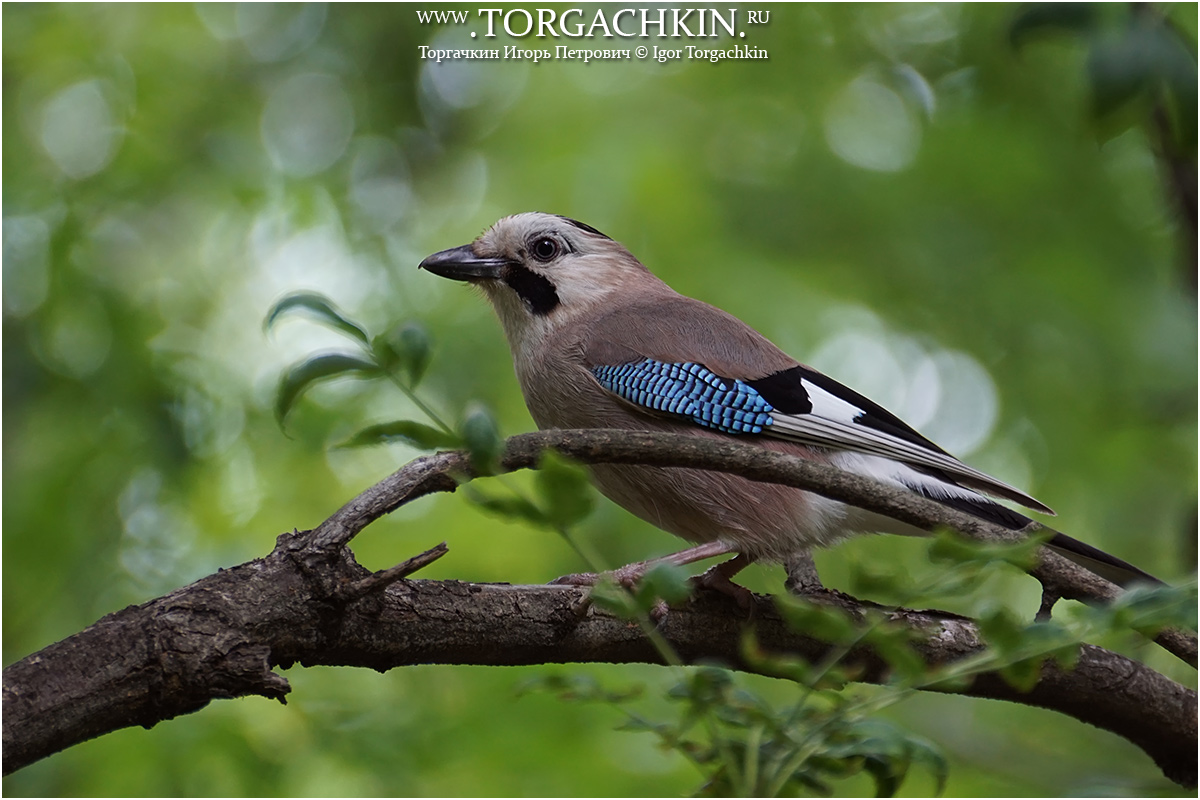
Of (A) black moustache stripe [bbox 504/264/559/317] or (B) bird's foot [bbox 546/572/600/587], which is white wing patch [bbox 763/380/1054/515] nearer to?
(B) bird's foot [bbox 546/572/600/587]

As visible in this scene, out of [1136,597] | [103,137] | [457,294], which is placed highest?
[103,137]

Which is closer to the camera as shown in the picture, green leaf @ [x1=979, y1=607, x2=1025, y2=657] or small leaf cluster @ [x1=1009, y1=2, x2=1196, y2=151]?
green leaf @ [x1=979, y1=607, x2=1025, y2=657]

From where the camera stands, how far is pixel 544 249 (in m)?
3.73

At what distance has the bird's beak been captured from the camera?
11.5 feet

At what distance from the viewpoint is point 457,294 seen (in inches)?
199

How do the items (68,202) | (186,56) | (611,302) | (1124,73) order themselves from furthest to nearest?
(186,56) < (68,202) < (611,302) < (1124,73)

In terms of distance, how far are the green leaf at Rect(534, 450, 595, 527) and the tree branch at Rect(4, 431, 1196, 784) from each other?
0.38 meters

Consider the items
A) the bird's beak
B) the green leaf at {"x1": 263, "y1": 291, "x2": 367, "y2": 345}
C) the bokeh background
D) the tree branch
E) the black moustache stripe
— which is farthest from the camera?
the bokeh background

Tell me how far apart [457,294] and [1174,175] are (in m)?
3.09

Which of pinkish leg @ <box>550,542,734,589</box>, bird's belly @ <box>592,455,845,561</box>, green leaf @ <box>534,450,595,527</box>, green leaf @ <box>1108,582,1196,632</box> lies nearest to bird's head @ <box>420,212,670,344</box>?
bird's belly @ <box>592,455,845,561</box>

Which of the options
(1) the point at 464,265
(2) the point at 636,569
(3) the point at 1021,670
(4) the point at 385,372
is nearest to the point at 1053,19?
(2) the point at 636,569

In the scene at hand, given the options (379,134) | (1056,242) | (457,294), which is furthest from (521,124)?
(1056,242)

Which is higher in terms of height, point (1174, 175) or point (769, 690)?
point (1174, 175)

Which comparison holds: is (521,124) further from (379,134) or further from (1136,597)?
(1136,597)
